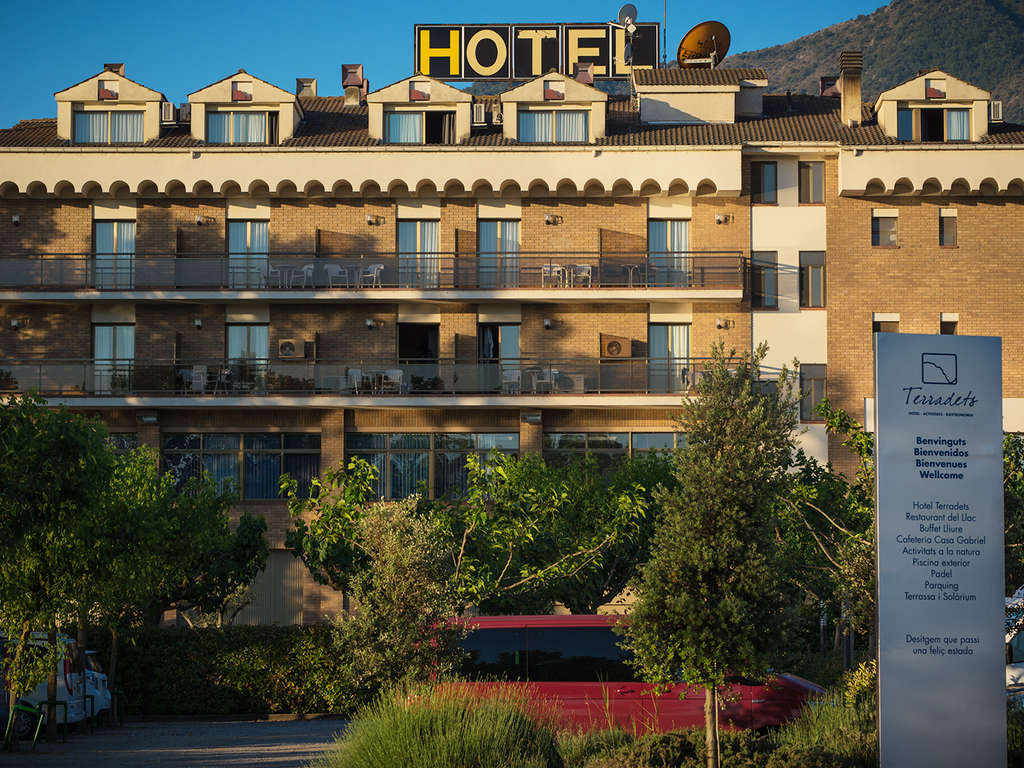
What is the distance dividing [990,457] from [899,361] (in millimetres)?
1450

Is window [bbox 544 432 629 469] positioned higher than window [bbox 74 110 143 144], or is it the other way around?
window [bbox 74 110 143 144]

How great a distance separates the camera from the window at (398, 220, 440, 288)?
117ft

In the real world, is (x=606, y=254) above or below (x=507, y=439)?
above

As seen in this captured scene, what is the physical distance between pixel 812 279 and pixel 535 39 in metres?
14.2

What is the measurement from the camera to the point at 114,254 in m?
35.6

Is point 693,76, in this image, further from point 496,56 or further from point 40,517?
point 40,517

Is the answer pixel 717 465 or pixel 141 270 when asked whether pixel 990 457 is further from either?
pixel 141 270

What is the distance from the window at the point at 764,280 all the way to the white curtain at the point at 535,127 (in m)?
7.15

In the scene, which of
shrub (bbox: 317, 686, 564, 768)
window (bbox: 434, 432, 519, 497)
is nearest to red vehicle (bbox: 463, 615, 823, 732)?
shrub (bbox: 317, 686, 564, 768)

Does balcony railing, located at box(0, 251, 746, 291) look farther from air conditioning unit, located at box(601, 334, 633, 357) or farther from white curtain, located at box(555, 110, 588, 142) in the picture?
white curtain, located at box(555, 110, 588, 142)

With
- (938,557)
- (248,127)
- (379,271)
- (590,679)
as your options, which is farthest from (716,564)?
(248,127)

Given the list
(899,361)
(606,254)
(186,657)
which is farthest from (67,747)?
(606,254)

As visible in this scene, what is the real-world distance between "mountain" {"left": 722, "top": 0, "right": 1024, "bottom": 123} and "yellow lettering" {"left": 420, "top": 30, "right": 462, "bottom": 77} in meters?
80.1

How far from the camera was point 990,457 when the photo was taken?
13078 mm
